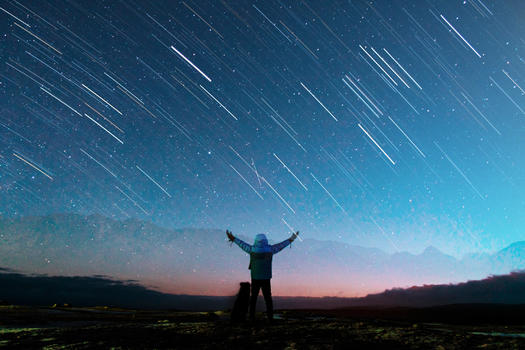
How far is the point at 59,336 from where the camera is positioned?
7715 mm

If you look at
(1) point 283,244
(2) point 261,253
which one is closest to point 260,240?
(2) point 261,253

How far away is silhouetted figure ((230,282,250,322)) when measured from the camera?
1016 centimetres

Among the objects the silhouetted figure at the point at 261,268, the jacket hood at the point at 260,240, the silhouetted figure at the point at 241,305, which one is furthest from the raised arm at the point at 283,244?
the silhouetted figure at the point at 241,305

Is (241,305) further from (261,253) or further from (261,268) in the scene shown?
(261,253)

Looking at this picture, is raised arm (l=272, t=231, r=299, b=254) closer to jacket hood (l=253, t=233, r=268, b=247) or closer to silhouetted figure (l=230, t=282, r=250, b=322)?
jacket hood (l=253, t=233, r=268, b=247)

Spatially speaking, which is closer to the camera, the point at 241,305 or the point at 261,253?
the point at 241,305

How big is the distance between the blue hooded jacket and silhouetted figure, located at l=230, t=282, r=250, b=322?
0.58 meters

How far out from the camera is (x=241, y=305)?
34.1ft

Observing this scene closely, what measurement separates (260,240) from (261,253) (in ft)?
1.73

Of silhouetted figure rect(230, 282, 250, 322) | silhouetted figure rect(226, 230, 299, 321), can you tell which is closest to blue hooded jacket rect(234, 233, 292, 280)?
silhouetted figure rect(226, 230, 299, 321)

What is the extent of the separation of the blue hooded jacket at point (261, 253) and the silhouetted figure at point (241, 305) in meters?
0.58

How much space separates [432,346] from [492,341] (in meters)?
1.52

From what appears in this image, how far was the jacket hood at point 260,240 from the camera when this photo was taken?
11191mm

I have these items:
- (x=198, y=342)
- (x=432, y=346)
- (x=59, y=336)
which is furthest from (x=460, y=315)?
(x=59, y=336)
